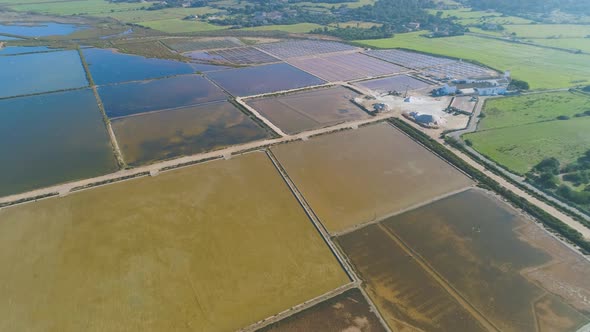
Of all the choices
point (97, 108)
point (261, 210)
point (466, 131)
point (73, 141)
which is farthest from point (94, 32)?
A: point (466, 131)

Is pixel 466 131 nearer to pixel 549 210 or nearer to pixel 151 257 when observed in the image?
pixel 549 210

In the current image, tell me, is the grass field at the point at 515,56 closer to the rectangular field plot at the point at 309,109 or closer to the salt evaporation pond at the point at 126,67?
the rectangular field plot at the point at 309,109

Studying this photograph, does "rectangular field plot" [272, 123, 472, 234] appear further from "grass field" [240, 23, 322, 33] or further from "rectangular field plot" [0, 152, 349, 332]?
"grass field" [240, 23, 322, 33]

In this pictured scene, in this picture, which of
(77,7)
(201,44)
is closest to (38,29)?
(77,7)

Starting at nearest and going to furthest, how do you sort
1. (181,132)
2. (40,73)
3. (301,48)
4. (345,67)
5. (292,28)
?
(181,132) < (40,73) < (345,67) < (301,48) < (292,28)

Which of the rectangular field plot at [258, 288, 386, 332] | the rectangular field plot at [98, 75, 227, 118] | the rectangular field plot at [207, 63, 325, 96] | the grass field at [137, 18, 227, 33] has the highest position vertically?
the grass field at [137, 18, 227, 33]

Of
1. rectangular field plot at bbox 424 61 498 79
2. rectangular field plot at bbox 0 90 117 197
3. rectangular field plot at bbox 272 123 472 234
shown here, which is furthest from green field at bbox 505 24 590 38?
rectangular field plot at bbox 0 90 117 197

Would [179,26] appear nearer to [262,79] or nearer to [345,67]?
[262,79]
